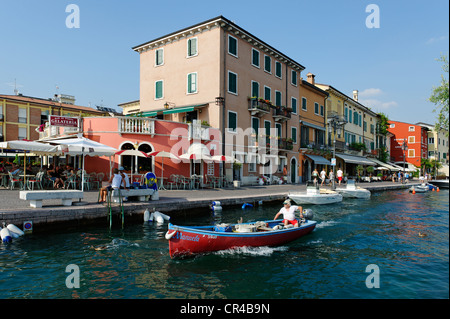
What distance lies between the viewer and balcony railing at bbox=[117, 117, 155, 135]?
2080 centimetres

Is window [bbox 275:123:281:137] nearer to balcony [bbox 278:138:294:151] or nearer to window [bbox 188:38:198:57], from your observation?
balcony [bbox 278:138:294:151]

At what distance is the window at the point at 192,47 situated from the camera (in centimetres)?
2619

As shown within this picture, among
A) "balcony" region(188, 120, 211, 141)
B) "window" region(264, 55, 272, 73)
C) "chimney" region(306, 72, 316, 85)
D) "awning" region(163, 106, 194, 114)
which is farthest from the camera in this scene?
"chimney" region(306, 72, 316, 85)

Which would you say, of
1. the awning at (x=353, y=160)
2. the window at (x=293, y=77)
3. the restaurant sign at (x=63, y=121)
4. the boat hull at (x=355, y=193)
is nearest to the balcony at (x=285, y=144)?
A: the window at (x=293, y=77)

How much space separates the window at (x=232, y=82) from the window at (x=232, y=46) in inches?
68.5

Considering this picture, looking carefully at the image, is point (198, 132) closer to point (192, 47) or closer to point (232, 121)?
point (232, 121)

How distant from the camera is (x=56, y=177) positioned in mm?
19047

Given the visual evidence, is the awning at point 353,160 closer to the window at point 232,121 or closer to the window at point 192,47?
the window at point 232,121

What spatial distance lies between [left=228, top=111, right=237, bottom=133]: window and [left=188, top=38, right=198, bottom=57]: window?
6147 mm

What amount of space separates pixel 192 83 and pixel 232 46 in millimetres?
4676

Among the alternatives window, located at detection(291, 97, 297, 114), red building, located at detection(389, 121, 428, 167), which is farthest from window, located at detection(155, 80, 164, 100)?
red building, located at detection(389, 121, 428, 167)

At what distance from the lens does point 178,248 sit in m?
8.43

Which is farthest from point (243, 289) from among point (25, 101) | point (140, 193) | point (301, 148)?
point (25, 101)
